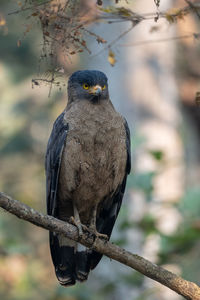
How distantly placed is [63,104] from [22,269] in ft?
17.6

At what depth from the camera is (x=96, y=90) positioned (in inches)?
194

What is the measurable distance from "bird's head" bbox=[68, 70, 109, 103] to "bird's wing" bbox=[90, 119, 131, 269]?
13.8 inches

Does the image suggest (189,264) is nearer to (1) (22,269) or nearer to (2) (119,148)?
(2) (119,148)

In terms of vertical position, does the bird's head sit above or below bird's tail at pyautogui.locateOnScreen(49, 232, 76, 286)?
above

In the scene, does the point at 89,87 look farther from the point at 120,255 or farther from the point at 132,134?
the point at 132,134

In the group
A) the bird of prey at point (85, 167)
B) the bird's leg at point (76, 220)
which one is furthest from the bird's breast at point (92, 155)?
the bird's leg at point (76, 220)

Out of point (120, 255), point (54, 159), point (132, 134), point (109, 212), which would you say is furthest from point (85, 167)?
point (132, 134)

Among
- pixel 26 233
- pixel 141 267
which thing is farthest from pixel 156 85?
pixel 141 267

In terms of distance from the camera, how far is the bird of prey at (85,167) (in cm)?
464

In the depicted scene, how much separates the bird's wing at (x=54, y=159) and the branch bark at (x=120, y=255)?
0.63 m

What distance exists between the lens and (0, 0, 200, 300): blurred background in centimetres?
468

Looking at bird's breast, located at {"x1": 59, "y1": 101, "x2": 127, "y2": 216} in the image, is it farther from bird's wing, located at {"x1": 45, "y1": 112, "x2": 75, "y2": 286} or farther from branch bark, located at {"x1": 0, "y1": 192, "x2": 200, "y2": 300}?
branch bark, located at {"x1": 0, "y1": 192, "x2": 200, "y2": 300}

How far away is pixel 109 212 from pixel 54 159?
79 cm

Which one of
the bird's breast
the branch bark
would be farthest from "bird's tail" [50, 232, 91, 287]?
the branch bark
